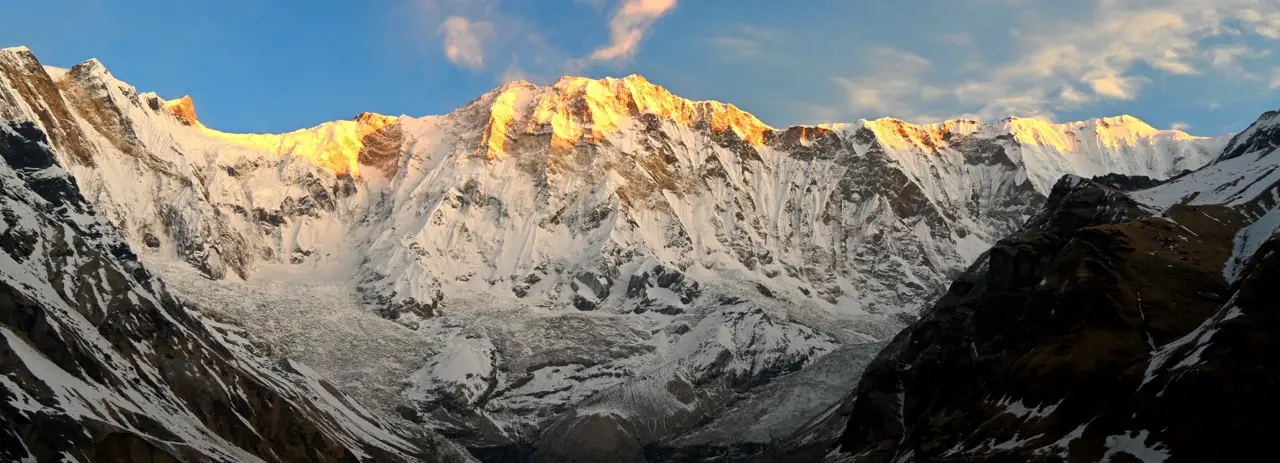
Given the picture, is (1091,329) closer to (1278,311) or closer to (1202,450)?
(1278,311)

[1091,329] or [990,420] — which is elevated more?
[1091,329]

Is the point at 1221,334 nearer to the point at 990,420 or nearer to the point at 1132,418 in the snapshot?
the point at 1132,418

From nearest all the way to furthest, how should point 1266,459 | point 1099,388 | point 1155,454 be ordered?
point 1266,459 → point 1155,454 → point 1099,388

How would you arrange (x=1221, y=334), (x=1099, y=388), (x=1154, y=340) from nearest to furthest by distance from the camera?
(x=1221, y=334), (x=1099, y=388), (x=1154, y=340)

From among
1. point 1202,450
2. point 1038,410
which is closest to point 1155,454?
point 1202,450

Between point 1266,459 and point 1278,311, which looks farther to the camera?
point 1278,311

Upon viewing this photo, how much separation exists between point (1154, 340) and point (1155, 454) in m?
47.6

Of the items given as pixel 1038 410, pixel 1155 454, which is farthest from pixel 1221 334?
pixel 1038 410

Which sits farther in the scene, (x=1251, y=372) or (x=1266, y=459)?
(x=1251, y=372)

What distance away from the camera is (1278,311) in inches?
6289

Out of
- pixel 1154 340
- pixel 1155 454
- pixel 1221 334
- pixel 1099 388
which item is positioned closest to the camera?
pixel 1155 454

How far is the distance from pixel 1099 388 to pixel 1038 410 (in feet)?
36.4

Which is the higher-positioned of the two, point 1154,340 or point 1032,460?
point 1154,340

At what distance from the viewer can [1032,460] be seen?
543 feet
